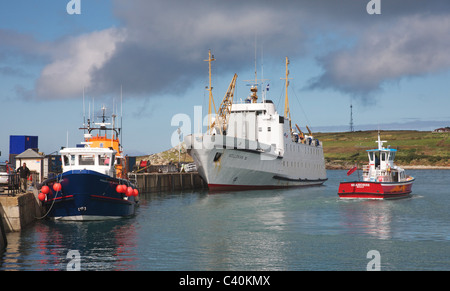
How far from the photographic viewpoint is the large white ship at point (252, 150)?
182 ft

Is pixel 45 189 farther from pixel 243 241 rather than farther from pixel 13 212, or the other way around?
pixel 243 241

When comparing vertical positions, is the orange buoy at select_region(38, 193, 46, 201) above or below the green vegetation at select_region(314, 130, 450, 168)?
below

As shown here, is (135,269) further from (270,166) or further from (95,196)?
(270,166)

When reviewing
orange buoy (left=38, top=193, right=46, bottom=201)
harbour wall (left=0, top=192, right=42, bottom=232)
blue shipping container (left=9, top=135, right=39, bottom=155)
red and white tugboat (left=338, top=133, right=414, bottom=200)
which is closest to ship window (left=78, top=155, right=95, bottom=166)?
orange buoy (left=38, top=193, right=46, bottom=201)

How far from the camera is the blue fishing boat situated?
29.7 m

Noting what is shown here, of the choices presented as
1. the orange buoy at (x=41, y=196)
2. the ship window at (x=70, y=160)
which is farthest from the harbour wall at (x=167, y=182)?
the orange buoy at (x=41, y=196)

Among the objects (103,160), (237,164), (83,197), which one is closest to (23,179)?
(83,197)

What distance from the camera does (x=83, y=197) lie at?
2997cm

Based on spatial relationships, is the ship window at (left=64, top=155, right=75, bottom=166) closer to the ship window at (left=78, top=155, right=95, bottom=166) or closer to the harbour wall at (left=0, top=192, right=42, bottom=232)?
the ship window at (left=78, top=155, right=95, bottom=166)

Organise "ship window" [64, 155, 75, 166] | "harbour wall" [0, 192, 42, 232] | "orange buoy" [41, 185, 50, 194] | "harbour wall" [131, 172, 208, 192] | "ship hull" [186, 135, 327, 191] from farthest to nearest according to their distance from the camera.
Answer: "harbour wall" [131, 172, 208, 192]
"ship hull" [186, 135, 327, 191]
"ship window" [64, 155, 75, 166]
"orange buoy" [41, 185, 50, 194]
"harbour wall" [0, 192, 42, 232]

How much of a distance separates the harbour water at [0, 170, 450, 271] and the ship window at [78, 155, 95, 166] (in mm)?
4366

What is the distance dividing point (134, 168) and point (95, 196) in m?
41.7

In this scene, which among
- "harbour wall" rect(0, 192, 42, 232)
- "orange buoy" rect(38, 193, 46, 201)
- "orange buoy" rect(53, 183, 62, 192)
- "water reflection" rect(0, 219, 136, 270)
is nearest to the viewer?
"water reflection" rect(0, 219, 136, 270)

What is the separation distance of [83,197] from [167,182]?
125 ft
